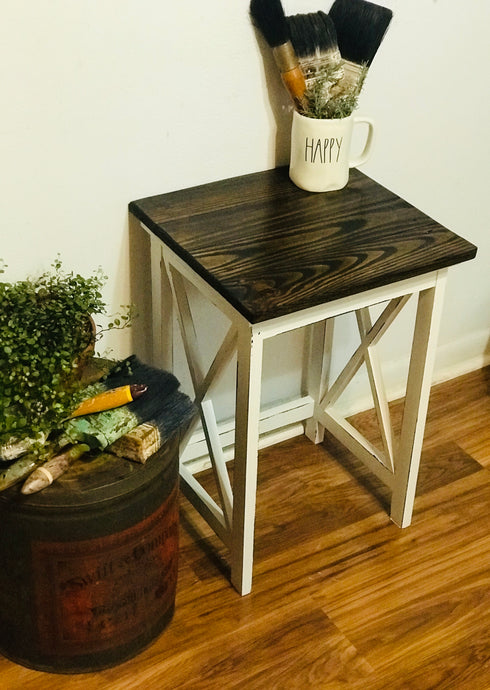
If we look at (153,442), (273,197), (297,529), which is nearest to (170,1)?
(273,197)

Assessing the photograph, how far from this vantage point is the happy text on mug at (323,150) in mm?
1432

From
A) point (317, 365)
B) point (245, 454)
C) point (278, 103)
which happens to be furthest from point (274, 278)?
point (317, 365)

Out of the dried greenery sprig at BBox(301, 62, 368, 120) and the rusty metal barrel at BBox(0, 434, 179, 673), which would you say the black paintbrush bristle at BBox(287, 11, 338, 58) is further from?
the rusty metal barrel at BBox(0, 434, 179, 673)

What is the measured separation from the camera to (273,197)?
1.49 metres

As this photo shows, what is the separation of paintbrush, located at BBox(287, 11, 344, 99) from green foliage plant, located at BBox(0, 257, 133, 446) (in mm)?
508

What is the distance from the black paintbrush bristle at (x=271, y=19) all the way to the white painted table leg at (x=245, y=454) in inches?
19.1

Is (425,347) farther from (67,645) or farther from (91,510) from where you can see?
(67,645)

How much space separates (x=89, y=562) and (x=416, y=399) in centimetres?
64

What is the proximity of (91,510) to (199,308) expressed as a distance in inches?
20.6

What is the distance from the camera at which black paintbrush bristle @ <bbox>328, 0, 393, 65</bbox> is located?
1433 mm

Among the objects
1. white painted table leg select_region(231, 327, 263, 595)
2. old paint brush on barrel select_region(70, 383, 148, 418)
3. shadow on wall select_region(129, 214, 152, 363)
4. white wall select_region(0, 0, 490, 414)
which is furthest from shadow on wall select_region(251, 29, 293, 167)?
old paint brush on barrel select_region(70, 383, 148, 418)

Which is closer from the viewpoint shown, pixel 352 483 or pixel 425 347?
pixel 425 347

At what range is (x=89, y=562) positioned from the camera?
1252mm

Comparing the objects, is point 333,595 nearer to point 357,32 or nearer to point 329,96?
point 329,96
